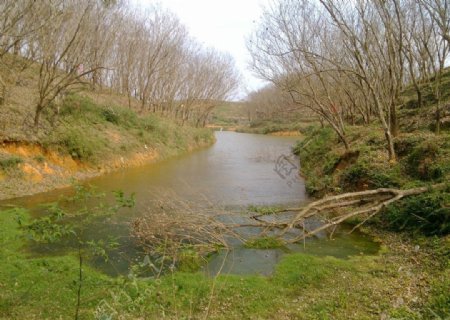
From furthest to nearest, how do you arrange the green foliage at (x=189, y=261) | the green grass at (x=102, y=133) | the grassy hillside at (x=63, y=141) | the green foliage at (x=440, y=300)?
the green grass at (x=102, y=133) < the grassy hillside at (x=63, y=141) < the green foliage at (x=189, y=261) < the green foliage at (x=440, y=300)

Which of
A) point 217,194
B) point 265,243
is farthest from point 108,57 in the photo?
point 265,243

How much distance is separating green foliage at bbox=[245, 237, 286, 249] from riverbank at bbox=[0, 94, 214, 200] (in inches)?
310

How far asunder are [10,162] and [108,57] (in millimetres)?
18385

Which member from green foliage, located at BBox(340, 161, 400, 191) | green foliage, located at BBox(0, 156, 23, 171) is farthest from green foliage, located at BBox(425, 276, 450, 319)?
green foliage, located at BBox(0, 156, 23, 171)

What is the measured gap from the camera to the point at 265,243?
26.7 ft

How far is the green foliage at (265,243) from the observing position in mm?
8062

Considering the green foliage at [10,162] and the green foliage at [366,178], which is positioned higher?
the green foliage at [10,162]

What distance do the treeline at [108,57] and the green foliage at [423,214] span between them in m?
11.0

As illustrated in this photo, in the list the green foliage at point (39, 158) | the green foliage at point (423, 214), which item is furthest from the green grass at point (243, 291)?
the green foliage at point (39, 158)

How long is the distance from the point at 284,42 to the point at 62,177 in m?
11.0

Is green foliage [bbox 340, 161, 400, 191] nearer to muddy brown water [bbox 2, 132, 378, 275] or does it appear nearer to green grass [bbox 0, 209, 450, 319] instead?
muddy brown water [bbox 2, 132, 378, 275]

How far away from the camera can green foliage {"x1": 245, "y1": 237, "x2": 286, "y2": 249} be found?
8.06 metres

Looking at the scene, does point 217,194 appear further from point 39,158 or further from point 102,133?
point 102,133

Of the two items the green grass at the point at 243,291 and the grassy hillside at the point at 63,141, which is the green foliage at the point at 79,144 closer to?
the grassy hillside at the point at 63,141
